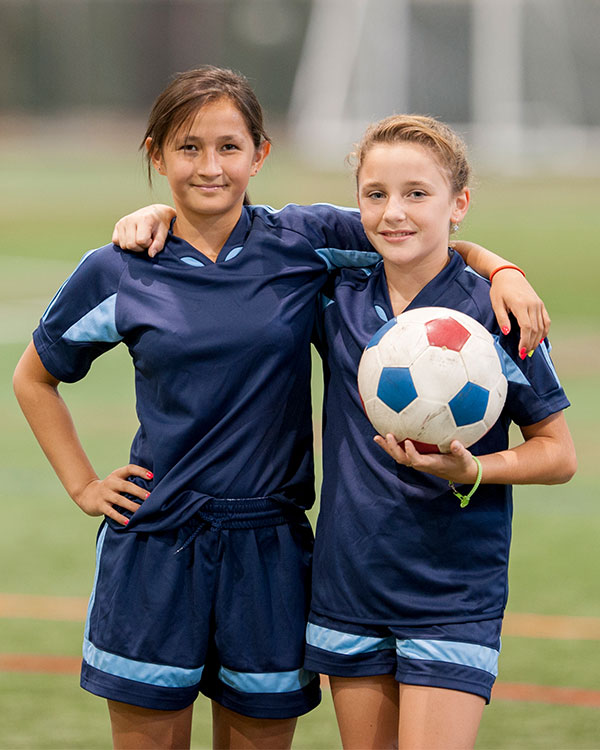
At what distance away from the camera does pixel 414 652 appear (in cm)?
333

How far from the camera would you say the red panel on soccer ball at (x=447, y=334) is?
10.7 feet

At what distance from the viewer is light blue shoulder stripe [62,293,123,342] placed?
3562 mm

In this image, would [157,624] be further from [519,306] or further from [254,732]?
[519,306]

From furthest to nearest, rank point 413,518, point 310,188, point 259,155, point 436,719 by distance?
point 310,188 → point 259,155 → point 413,518 → point 436,719

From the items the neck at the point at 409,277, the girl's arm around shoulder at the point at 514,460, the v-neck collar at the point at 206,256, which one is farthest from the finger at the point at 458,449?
the v-neck collar at the point at 206,256

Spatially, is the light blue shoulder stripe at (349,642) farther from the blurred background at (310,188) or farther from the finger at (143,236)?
the blurred background at (310,188)

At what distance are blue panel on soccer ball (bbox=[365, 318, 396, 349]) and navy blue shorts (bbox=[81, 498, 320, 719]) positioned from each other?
0.54 meters

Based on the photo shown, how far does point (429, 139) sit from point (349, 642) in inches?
53.3

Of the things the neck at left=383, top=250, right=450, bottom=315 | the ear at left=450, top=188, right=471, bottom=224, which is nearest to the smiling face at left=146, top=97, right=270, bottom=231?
the neck at left=383, top=250, right=450, bottom=315

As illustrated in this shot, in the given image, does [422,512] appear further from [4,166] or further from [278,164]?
[4,166]

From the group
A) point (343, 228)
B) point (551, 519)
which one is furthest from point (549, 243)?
point (343, 228)

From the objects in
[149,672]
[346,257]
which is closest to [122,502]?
[149,672]

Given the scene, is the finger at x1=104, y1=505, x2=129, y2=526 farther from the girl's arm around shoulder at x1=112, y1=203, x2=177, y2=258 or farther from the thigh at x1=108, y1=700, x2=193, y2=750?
the girl's arm around shoulder at x1=112, y1=203, x2=177, y2=258

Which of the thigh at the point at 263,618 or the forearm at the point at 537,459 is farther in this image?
the thigh at the point at 263,618
